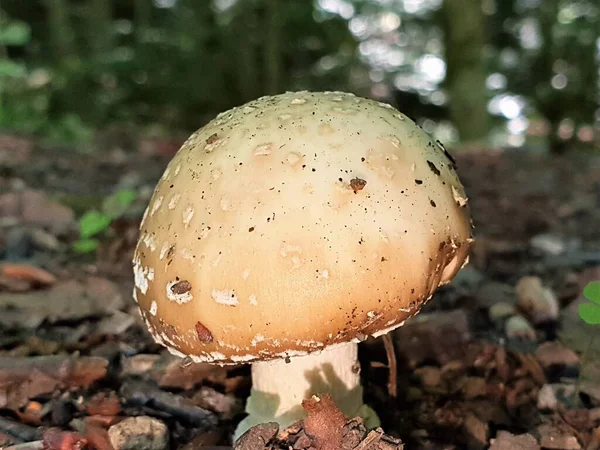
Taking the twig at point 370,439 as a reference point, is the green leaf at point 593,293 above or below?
above

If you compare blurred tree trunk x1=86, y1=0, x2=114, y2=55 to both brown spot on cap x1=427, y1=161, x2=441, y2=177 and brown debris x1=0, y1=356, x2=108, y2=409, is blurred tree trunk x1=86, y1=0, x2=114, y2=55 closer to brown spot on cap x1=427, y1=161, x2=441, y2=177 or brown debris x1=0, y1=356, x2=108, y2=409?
brown debris x1=0, y1=356, x2=108, y2=409

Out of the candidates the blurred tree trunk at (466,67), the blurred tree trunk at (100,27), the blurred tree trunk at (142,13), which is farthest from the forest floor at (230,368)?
the blurred tree trunk at (142,13)

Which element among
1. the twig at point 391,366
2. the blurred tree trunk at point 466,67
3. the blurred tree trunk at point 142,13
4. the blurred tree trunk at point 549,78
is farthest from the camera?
the blurred tree trunk at point 142,13

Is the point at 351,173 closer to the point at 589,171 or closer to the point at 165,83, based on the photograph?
the point at 589,171

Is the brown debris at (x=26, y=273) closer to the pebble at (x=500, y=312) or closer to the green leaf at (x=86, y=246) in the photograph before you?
the green leaf at (x=86, y=246)

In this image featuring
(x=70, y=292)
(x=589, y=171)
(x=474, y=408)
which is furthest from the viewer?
(x=589, y=171)

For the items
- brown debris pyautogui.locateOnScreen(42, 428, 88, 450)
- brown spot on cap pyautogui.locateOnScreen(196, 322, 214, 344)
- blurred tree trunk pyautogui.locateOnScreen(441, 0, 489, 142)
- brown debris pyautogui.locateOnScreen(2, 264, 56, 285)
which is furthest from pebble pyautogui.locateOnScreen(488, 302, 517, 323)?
blurred tree trunk pyautogui.locateOnScreen(441, 0, 489, 142)

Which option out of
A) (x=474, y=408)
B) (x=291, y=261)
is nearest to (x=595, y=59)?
(x=474, y=408)

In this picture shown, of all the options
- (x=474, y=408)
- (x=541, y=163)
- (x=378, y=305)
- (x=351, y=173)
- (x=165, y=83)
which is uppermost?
(x=351, y=173)

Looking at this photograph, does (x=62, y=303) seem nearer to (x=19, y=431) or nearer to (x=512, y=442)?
(x=19, y=431)
